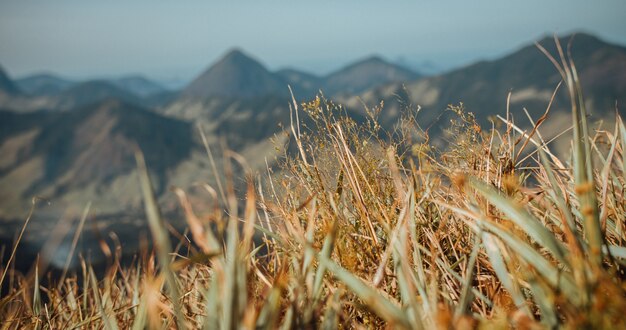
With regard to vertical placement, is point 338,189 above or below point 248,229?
below

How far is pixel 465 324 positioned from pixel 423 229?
2.31ft

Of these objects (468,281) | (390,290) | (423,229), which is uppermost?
(468,281)

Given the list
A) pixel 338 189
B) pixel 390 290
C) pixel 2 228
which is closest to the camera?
pixel 390 290

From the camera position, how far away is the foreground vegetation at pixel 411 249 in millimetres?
833

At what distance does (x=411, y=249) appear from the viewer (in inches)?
55.4

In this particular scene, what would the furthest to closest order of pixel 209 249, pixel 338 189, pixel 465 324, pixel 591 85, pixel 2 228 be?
pixel 591 85 → pixel 2 228 → pixel 338 189 → pixel 209 249 → pixel 465 324

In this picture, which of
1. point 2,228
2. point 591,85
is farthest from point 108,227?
point 591,85

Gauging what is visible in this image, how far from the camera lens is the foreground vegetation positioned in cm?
83

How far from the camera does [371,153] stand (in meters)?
1.85

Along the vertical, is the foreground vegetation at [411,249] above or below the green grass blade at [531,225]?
below

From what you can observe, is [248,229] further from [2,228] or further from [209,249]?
[2,228]

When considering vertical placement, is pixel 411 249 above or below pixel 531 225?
below

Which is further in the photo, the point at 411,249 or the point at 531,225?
the point at 411,249

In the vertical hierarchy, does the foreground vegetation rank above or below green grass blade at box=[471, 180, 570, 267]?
below
